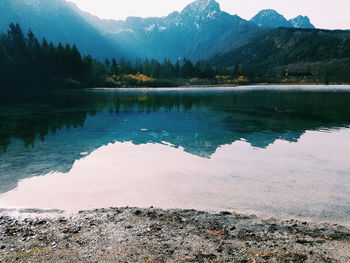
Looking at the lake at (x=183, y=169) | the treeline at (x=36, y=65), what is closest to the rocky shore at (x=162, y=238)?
the lake at (x=183, y=169)

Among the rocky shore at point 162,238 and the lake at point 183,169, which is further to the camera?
the lake at point 183,169

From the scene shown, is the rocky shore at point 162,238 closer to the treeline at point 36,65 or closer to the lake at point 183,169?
the lake at point 183,169

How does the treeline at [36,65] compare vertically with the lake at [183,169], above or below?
above

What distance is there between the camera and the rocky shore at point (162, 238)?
394 inches

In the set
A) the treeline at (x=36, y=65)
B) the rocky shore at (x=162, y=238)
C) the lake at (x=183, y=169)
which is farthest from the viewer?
the treeline at (x=36, y=65)

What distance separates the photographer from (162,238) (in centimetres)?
1143

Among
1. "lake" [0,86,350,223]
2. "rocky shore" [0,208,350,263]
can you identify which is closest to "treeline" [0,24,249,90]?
"lake" [0,86,350,223]

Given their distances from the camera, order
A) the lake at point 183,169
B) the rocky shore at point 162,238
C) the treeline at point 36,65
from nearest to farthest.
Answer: the rocky shore at point 162,238
the lake at point 183,169
the treeline at point 36,65

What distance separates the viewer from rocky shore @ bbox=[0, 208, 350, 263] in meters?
10.0

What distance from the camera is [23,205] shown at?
15.5 metres

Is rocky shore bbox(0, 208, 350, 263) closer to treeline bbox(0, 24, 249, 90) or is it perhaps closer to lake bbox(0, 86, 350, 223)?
lake bbox(0, 86, 350, 223)

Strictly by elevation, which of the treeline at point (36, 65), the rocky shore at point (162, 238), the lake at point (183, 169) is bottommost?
the lake at point (183, 169)

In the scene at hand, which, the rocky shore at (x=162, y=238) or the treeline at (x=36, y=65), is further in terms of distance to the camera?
the treeline at (x=36, y=65)

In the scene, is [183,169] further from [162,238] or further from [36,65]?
[36,65]
